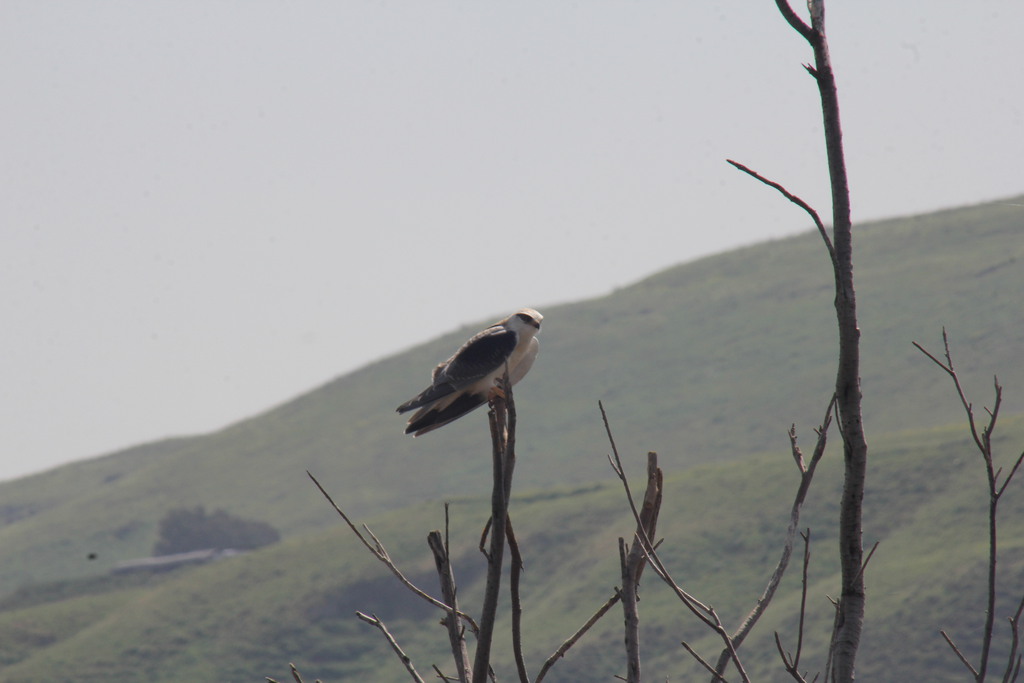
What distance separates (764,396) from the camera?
97000mm

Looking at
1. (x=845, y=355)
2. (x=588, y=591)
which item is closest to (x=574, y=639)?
(x=845, y=355)

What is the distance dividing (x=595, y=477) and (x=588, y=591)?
31413 millimetres

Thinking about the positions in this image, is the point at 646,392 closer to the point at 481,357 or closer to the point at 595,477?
the point at 595,477

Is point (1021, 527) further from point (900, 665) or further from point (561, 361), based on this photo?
point (561, 361)

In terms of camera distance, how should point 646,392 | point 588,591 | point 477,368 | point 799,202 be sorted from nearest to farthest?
1. point 799,202
2. point 477,368
3. point 588,591
4. point 646,392

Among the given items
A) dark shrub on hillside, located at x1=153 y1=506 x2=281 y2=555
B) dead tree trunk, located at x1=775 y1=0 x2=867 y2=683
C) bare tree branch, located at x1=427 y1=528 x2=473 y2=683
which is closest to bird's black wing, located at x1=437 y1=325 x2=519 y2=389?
bare tree branch, located at x1=427 y1=528 x2=473 y2=683

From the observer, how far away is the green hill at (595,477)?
58594 millimetres

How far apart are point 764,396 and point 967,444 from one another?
32940 mm

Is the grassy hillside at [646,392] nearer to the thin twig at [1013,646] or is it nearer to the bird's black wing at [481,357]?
the bird's black wing at [481,357]

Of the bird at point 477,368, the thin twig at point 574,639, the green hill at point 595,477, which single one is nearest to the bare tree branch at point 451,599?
the thin twig at point 574,639

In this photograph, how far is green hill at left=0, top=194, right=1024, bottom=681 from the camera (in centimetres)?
5859

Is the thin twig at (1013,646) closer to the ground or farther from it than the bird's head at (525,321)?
closer to the ground

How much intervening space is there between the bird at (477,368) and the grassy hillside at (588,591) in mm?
38518

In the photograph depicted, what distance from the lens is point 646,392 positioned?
10612 centimetres
